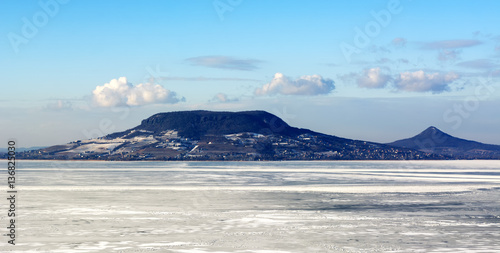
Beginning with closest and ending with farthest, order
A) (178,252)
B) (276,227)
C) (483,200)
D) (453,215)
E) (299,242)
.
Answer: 1. (178,252)
2. (299,242)
3. (276,227)
4. (453,215)
5. (483,200)

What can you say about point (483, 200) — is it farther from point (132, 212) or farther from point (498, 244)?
point (132, 212)

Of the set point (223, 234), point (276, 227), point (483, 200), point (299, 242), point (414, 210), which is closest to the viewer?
point (299, 242)

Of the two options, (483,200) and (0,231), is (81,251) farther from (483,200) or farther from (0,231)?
(483,200)

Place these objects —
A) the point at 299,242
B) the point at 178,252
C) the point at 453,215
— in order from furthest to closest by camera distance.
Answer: the point at 453,215 → the point at 299,242 → the point at 178,252

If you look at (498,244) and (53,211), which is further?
(53,211)

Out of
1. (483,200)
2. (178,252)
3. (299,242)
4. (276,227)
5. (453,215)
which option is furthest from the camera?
(483,200)

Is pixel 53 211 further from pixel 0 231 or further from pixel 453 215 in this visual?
pixel 453 215

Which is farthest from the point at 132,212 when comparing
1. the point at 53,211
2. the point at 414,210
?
the point at 414,210

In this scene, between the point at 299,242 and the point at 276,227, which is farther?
the point at 276,227

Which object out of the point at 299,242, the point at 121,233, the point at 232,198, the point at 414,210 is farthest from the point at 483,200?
the point at 121,233
